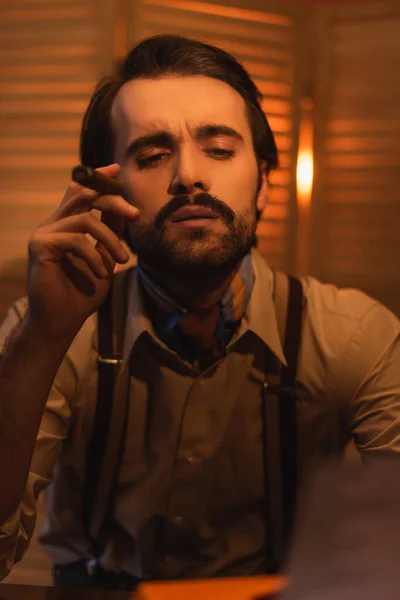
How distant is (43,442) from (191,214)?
1.31ft

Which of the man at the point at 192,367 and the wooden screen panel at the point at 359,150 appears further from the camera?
the wooden screen panel at the point at 359,150

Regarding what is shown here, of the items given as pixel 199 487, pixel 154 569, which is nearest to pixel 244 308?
pixel 199 487

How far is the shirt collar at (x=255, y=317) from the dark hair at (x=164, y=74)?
226 mm

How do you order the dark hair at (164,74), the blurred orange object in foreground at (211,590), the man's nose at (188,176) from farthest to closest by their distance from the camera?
the dark hair at (164,74)
the man's nose at (188,176)
the blurred orange object in foreground at (211,590)

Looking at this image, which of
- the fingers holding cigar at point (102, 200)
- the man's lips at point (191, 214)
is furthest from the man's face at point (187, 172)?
the fingers holding cigar at point (102, 200)

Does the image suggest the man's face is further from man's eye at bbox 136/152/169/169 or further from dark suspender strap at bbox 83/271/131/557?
dark suspender strap at bbox 83/271/131/557

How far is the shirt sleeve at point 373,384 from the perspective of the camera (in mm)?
985

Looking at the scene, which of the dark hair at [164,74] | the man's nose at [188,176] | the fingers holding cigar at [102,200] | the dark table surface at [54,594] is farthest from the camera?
the dark hair at [164,74]

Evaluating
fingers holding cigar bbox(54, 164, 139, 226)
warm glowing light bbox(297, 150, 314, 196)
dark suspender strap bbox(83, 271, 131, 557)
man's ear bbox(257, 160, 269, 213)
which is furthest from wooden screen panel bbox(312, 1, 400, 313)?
fingers holding cigar bbox(54, 164, 139, 226)

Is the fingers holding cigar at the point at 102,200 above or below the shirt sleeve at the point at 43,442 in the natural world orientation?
above

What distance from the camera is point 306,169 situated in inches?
61.6

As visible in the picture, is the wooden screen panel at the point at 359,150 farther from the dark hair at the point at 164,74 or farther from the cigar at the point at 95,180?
the cigar at the point at 95,180

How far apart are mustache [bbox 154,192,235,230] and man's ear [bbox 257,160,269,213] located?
6.7 inches

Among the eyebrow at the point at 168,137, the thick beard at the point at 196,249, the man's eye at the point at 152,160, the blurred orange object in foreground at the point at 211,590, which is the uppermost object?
the eyebrow at the point at 168,137
